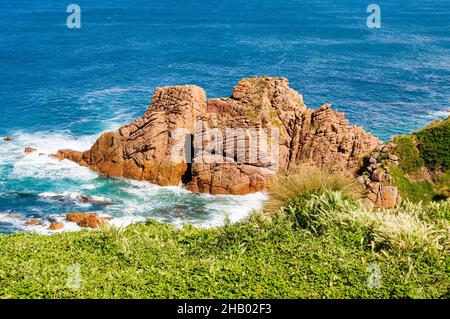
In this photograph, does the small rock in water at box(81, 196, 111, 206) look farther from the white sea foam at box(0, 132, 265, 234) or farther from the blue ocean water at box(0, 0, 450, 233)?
the blue ocean water at box(0, 0, 450, 233)

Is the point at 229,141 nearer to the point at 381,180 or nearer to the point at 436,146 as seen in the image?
the point at 381,180

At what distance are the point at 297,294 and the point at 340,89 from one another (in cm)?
6369

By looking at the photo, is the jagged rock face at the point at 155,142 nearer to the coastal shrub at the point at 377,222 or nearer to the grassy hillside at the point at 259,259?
the grassy hillside at the point at 259,259

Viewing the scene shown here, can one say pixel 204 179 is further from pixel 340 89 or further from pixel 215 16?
pixel 215 16

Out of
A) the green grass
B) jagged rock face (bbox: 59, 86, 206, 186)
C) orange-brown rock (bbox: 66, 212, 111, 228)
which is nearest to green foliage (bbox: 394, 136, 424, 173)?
jagged rock face (bbox: 59, 86, 206, 186)

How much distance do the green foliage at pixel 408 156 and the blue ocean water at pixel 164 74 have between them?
11953 mm

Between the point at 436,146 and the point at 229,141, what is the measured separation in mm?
16837

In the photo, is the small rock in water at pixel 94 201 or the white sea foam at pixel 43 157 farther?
the white sea foam at pixel 43 157

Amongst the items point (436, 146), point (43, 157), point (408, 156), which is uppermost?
point (436, 146)

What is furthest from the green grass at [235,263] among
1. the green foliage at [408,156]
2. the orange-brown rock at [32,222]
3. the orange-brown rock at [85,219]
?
the orange-brown rock at [32,222]

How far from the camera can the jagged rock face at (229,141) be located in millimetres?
41031

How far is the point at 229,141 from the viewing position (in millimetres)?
41562

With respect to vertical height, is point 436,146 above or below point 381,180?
above

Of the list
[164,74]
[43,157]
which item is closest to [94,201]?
[43,157]
